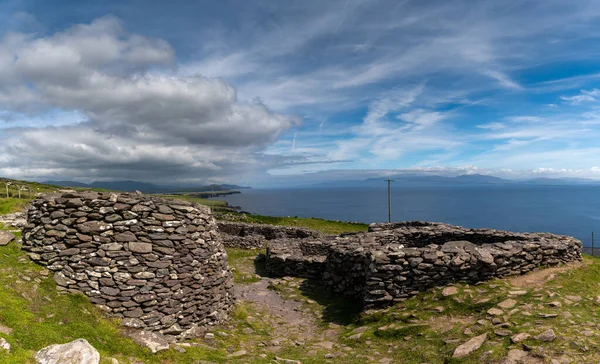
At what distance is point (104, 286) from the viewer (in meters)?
9.88

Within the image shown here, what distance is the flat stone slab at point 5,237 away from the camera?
10.8 meters

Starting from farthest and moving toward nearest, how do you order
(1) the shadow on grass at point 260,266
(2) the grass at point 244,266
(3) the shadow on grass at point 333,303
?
1. (1) the shadow on grass at point 260,266
2. (2) the grass at point 244,266
3. (3) the shadow on grass at point 333,303

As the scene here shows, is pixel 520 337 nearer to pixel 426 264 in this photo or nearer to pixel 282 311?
pixel 426 264

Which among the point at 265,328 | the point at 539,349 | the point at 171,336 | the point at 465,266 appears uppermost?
the point at 465,266

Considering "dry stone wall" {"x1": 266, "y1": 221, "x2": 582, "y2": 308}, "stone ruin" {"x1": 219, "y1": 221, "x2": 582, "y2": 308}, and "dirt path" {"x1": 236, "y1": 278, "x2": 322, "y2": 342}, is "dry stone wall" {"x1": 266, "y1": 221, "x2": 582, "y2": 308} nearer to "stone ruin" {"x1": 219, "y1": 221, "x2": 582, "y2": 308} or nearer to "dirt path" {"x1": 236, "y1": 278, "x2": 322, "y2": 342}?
"stone ruin" {"x1": 219, "y1": 221, "x2": 582, "y2": 308}

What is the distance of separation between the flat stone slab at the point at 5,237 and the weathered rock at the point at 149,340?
5.71 meters

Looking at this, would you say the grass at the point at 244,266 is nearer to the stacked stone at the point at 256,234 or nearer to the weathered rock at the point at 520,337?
the stacked stone at the point at 256,234

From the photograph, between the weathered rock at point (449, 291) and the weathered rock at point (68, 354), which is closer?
the weathered rock at point (68, 354)

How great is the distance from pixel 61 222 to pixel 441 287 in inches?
542

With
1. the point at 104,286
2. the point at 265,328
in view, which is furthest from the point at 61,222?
the point at 265,328

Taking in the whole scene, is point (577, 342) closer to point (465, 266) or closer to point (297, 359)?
point (465, 266)

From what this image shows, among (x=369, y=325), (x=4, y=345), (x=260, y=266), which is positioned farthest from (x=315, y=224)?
(x=4, y=345)

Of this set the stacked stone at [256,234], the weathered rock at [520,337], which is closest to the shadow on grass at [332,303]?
the weathered rock at [520,337]

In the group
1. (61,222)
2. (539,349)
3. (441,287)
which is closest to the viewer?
(539,349)
